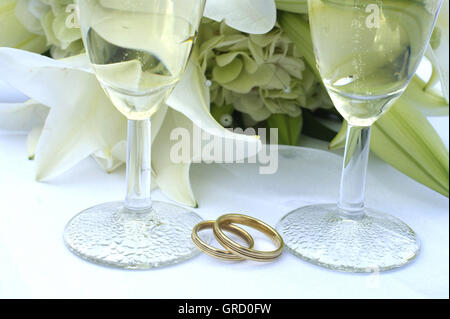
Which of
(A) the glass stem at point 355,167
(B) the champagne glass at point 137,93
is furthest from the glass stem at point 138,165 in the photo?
(A) the glass stem at point 355,167

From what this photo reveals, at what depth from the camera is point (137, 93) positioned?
341mm

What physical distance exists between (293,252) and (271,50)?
175mm

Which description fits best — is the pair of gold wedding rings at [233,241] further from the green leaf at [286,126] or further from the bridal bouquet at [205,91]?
the green leaf at [286,126]

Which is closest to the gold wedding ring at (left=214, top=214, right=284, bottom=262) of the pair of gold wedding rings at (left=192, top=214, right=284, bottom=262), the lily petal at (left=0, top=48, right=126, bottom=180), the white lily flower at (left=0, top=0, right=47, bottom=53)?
the pair of gold wedding rings at (left=192, top=214, right=284, bottom=262)

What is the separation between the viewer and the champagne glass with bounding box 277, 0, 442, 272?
0.33 m

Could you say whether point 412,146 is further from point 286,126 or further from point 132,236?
point 132,236

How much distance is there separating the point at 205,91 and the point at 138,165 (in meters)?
0.09

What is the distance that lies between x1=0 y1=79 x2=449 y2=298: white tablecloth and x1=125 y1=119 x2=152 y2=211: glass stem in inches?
1.7

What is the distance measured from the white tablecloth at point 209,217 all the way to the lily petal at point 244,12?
0.43ft

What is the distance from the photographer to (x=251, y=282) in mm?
328

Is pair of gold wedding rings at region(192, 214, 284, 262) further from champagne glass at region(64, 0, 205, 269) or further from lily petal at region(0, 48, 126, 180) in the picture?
lily petal at region(0, 48, 126, 180)

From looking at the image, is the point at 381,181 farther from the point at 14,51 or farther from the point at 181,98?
the point at 14,51

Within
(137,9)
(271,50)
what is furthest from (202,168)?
(137,9)

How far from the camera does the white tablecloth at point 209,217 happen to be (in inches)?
12.4
